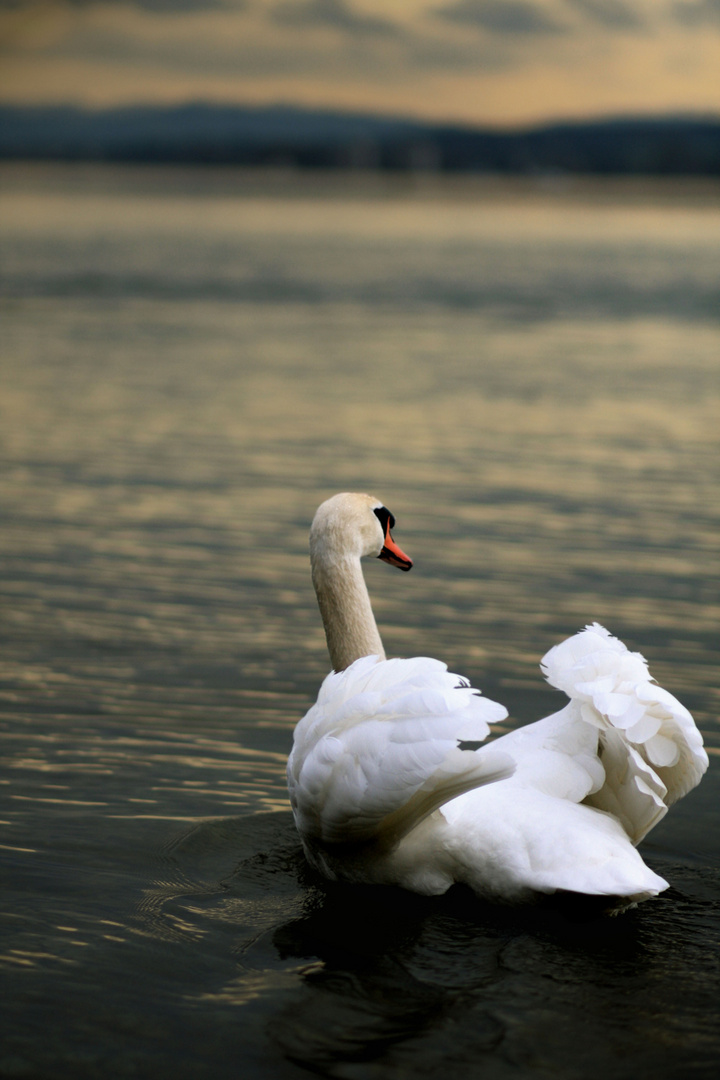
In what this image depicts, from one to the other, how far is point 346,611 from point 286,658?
2.41m

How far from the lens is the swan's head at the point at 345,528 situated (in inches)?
284

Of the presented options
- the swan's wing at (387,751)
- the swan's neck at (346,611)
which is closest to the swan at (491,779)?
the swan's wing at (387,751)

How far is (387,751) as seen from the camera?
5.43 meters

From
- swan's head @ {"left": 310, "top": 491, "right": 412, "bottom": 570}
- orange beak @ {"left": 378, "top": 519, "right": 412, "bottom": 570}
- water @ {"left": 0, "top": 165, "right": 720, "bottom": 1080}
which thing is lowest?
water @ {"left": 0, "top": 165, "right": 720, "bottom": 1080}

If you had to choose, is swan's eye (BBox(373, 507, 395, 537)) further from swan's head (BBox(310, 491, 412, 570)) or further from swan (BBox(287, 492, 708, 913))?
swan (BBox(287, 492, 708, 913))

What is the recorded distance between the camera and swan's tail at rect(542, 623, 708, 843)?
18.7ft

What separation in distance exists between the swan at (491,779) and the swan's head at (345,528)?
1220 mm

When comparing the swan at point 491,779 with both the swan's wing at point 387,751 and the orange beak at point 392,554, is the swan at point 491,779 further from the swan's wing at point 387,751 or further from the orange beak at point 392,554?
the orange beak at point 392,554

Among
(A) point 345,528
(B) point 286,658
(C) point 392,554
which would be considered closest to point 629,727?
(A) point 345,528

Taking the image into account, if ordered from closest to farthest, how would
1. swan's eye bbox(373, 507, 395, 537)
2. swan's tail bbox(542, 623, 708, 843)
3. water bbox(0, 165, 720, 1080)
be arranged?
water bbox(0, 165, 720, 1080)
swan's tail bbox(542, 623, 708, 843)
swan's eye bbox(373, 507, 395, 537)

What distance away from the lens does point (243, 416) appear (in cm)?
1884

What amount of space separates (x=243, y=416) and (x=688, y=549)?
797 cm

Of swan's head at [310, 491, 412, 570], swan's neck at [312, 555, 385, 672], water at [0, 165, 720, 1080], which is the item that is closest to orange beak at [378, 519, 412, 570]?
swan's head at [310, 491, 412, 570]

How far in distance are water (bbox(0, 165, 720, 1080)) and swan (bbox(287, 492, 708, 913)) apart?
0.35 m
